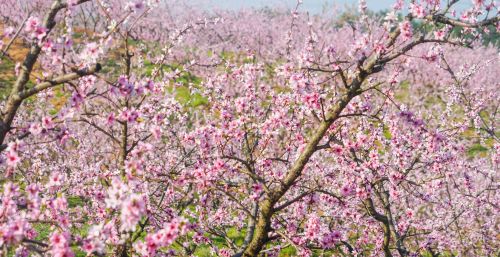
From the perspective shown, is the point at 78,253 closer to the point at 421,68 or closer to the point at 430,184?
the point at 430,184

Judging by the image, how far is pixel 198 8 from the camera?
4850cm

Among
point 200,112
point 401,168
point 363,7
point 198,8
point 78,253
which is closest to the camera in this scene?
point 363,7

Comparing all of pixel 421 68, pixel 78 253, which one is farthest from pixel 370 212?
pixel 421 68

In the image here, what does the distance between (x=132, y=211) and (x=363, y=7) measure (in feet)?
13.4

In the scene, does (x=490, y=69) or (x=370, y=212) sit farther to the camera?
(x=490, y=69)

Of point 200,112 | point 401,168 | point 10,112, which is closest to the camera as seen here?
point 10,112

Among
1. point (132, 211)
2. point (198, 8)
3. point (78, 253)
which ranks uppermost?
point (198, 8)

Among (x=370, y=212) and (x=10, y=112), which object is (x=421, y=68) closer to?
(x=370, y=212)

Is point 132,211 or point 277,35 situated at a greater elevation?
point 277,35

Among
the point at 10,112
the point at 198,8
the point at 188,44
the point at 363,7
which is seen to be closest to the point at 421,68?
the point at 188,44

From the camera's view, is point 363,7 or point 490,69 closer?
point 363,7

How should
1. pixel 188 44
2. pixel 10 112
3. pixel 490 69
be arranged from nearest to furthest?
pixel 10 112
pixel 490 69
pixel 188 44

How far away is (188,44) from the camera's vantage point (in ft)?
128

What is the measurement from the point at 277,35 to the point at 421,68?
14046mm
